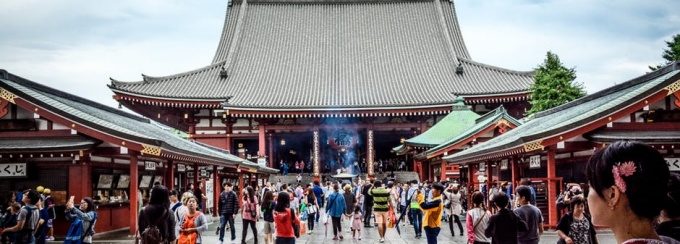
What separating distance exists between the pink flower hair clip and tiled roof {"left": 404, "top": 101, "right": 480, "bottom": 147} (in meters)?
31.1

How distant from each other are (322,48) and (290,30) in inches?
142

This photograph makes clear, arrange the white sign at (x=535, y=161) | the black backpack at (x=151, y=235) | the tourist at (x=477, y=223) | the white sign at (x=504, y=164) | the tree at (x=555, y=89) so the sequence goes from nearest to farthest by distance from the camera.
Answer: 1. the black backpack at (x=151, y=235)
2. the tourist at (x=477, y=223)
3. the white sign at (x=535, y=161)
4. the white sign at (x=504, y=164)
5. the tree at (x=555, y=89)

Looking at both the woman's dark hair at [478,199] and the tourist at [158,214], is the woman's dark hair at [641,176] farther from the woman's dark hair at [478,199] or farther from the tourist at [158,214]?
the woman's dark hair at [478,199]

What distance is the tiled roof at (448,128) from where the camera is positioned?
1355 inches

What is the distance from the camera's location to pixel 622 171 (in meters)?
2.54

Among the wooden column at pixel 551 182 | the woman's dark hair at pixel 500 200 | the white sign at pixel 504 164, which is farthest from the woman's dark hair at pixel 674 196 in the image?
the white sign at pixel 504 164

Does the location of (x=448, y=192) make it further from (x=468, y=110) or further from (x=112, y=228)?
(x=468, y=110)

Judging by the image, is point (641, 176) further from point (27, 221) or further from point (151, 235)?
point (27, 221)

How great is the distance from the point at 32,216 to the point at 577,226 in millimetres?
9175

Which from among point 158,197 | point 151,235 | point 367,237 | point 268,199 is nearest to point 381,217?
point 367,237

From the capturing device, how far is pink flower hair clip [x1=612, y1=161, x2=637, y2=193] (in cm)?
254

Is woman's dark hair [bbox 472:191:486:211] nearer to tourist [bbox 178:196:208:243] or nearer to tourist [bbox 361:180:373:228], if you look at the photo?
tourist [bbox 178:196:208:243]

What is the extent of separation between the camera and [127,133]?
18.1 meters

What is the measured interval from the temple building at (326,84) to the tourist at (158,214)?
99.8ft
